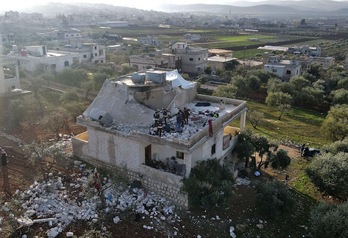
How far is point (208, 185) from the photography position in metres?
16.8

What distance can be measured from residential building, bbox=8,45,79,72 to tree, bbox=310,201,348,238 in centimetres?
4116

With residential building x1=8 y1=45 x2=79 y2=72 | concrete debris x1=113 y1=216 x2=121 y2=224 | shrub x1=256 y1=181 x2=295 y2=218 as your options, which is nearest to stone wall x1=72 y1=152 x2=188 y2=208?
concrete debris x1=113 y1=216 x2=121 y2=224

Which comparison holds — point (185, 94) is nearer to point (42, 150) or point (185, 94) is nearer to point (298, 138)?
point (42, 150)

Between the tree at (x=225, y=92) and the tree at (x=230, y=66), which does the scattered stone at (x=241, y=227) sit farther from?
the tree at (x=230, y=66)

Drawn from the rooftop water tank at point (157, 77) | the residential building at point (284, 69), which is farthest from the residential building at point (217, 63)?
the rooftop water tank at point (157, 77)

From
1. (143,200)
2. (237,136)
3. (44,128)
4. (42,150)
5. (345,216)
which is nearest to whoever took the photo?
(345,216)

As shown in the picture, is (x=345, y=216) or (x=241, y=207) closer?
(x=345, y=216)

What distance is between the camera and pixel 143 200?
17.3 meters

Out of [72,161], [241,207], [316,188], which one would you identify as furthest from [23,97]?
[316,188]

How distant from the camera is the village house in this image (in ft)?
56.7

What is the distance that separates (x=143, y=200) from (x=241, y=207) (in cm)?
533

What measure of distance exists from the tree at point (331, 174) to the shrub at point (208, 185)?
548cm

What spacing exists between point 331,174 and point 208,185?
278 inches

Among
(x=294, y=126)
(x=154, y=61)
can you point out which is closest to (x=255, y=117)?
(x=294, y=126)
